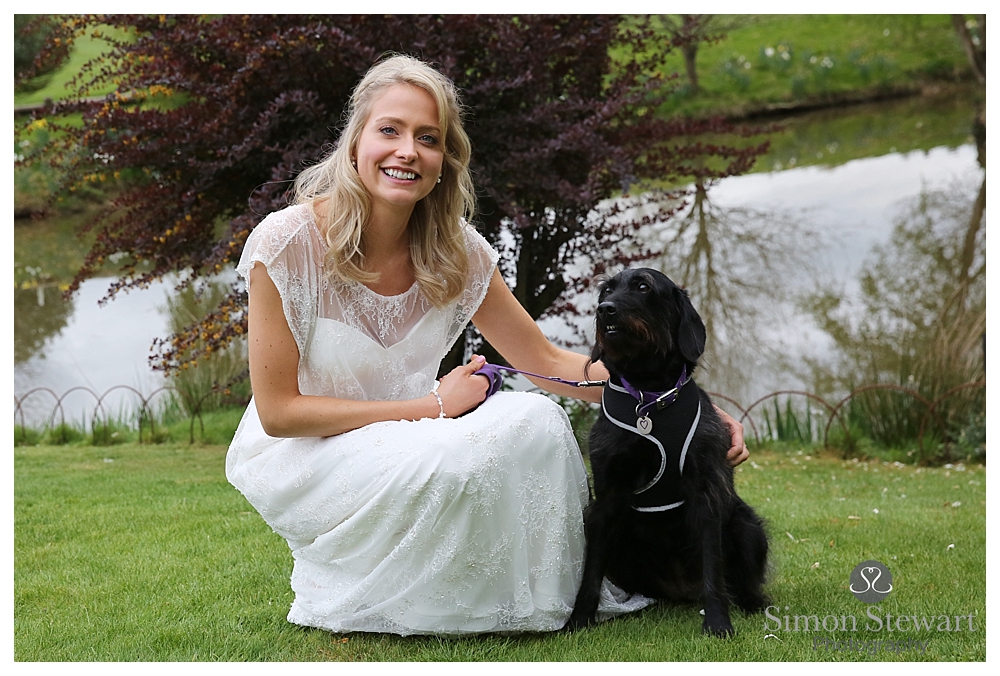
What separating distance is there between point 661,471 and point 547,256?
3.36 meters

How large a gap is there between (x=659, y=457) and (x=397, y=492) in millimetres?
719

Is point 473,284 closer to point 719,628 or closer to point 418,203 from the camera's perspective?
point 418,203

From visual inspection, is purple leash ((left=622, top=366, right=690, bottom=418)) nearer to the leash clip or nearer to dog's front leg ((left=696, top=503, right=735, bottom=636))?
the leash clip

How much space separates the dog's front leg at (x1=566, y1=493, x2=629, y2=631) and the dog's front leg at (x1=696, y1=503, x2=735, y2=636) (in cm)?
23

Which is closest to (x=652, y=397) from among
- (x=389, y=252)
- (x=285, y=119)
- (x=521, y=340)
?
(x=521, y=340)

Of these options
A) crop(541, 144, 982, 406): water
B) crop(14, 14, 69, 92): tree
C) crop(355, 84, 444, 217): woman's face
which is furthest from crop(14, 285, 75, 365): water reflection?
crop(355, 84, 444, 217): woman's face

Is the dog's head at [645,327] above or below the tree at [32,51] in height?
below

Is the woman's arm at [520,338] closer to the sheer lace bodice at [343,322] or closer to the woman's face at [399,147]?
the sheer lace bodice at [343,322]

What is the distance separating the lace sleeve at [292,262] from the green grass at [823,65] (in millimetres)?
9617

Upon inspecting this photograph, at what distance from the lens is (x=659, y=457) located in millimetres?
2410

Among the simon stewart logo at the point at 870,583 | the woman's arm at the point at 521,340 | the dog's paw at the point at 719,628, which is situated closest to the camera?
the dog's paw at the point at 719,628

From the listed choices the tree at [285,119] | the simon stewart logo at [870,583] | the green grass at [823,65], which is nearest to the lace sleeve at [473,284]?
the simon stewart logo at [870,583]

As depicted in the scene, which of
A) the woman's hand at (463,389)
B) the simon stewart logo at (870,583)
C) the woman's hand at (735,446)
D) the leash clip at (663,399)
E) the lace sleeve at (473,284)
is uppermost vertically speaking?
the lace sleeve at (473,284)

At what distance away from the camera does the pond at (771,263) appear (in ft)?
27.5
